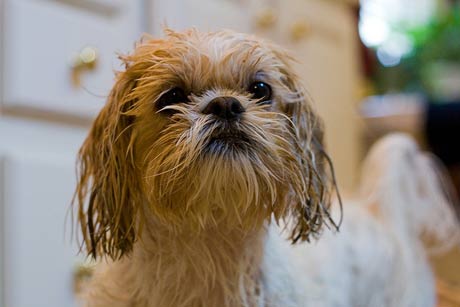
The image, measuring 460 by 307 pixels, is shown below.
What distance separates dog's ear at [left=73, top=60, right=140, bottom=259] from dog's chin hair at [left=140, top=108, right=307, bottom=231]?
44mm

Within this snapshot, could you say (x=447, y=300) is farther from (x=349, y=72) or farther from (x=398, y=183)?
(x=349, y=72)

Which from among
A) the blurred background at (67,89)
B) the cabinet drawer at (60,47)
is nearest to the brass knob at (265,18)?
the blurred background at (67,89)

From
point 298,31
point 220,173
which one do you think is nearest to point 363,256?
point 220,173

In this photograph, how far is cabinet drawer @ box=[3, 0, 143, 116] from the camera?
1052 mm

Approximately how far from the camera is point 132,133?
2.62ft

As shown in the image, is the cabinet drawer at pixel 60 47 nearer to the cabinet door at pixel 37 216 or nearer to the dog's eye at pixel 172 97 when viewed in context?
the cabinet door at pixel 37 216

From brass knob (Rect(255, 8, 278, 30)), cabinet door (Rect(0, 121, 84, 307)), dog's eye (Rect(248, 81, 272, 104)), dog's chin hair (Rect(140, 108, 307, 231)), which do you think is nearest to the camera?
dog's chin hair (Rect(140, 108, 307, 231))

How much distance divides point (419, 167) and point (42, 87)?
0.73 metres

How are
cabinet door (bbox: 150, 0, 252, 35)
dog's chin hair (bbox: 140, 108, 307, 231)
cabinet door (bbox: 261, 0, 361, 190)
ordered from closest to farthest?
1. dog's chin hair (bbox: 140, 108, 307, 231)
2. cabinet door (bbox: 150, 0, 252, 35)
3. cabinet door (bbox: 261, 0, 361, 190)

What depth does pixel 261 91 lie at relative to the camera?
81 cm

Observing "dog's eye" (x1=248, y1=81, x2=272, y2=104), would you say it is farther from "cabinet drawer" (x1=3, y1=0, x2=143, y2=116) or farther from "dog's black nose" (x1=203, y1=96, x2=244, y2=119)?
"cabinet drawer" (x1=3, y1=0, x2=143, y2=116)

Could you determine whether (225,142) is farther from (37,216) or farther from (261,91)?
(37,216)

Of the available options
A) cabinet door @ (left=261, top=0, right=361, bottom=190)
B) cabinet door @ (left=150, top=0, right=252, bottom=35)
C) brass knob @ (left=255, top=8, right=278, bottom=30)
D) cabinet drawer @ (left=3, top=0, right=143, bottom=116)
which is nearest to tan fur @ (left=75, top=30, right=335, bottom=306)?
cabinet drawer @ (left=3, top=0, right=143, bottom=116)

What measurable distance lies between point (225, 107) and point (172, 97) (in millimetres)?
99
